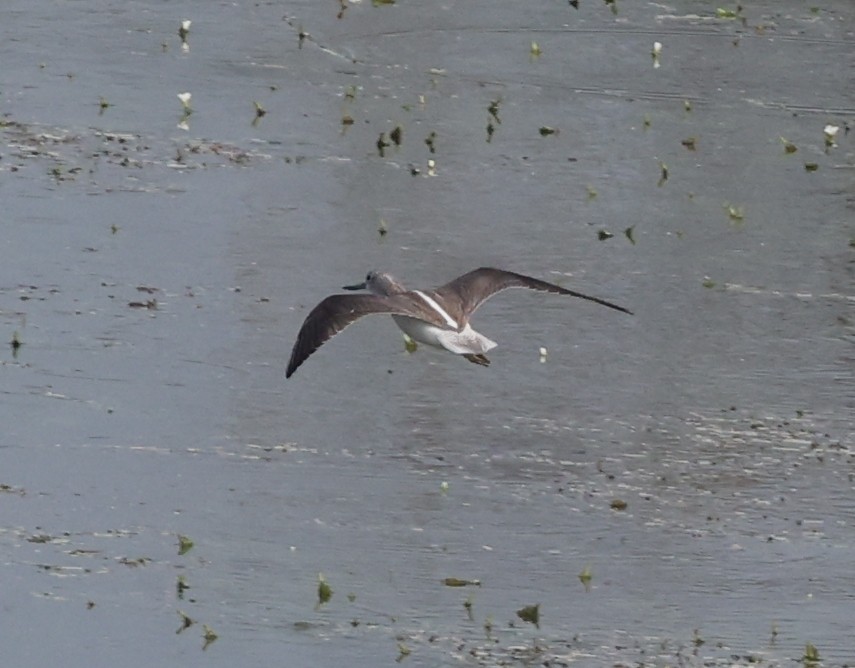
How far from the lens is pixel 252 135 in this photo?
12.9 metres

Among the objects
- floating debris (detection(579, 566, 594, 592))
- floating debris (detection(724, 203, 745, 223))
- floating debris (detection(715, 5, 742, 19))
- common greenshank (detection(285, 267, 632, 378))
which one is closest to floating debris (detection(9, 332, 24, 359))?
common greenshank (detection(285, 267, 632, 378))

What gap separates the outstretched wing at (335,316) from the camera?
783 cm

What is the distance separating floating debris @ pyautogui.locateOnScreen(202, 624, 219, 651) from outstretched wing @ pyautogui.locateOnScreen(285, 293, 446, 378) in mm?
973

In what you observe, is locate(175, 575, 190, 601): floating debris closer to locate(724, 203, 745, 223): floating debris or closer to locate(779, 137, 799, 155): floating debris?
locate(724, 203, 745, 223): floating debris

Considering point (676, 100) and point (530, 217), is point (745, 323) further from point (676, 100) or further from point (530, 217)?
point (676, 100)

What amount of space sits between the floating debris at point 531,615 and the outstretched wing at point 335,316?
113 centimetres

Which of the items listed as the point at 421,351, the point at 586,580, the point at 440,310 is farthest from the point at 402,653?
the point at 421,351

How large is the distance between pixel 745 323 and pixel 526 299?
3.42 feet

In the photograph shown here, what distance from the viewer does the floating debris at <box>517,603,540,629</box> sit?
24.5ft

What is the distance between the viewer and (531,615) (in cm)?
746

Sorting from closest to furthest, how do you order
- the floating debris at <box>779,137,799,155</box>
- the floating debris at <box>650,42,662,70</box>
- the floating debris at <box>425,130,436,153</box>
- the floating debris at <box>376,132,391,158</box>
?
the floating debris at <box>376,132,391,158</box> < the floating debris at <box>425,130,436,153</box> < the floating debris at <box>779,137,799,155</box> < the floating debris at <box>650,42,662,70</box>

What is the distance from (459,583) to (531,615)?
1.17 feet

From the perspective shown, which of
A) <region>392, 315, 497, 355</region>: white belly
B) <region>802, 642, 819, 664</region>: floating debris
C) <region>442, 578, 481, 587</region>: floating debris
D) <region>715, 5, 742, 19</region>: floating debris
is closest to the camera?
<region>802, 642, 819, 664</region>: floating debris

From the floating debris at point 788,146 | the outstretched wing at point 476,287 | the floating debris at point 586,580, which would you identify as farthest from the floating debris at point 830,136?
the floating debris at point 586,580
